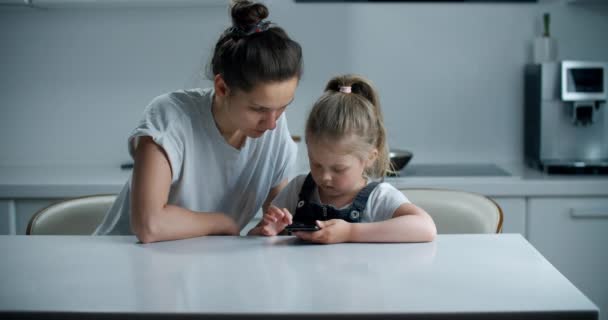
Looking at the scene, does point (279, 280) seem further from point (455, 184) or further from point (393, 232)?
point (455, 184)

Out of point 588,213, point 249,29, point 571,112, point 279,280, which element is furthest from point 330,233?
point 571,112

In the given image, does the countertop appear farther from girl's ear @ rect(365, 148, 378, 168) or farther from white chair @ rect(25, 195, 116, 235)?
girl's ear @ rect(365, 148, 378, 168)

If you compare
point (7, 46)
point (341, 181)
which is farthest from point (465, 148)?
point (7, 46)

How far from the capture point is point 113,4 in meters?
2.71

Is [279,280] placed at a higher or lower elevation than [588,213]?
higher

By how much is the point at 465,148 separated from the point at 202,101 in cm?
163

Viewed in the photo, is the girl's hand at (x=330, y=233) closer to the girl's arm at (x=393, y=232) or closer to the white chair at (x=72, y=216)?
the girl's arm at (x=393, y=232)

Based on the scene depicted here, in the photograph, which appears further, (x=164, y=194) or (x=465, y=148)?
(x=465, y=148)

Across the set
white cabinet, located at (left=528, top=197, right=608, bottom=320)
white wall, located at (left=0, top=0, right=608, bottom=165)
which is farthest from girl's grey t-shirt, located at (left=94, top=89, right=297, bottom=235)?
white wall, located at (left=0, top=0, right=608, bottom=165)

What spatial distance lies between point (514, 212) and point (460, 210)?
72 centimetres

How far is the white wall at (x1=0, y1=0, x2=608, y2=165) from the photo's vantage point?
2871mm

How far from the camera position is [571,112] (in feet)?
8.61

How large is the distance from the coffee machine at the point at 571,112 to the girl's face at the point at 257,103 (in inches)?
57.6

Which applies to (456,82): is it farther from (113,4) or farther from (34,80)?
(34,80)
